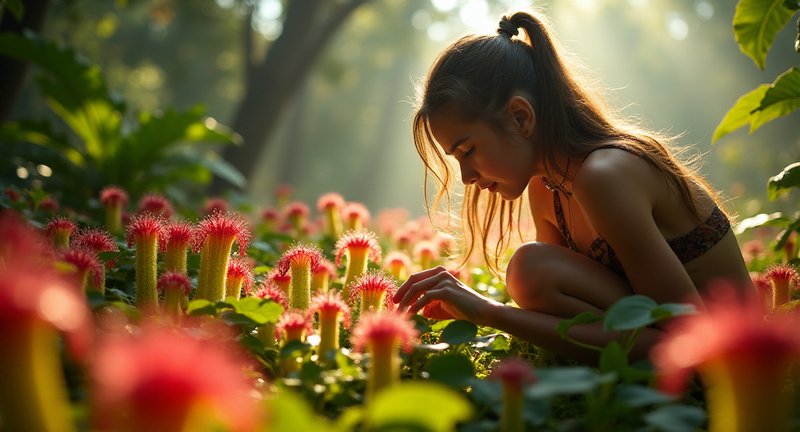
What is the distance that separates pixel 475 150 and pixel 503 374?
1.43m

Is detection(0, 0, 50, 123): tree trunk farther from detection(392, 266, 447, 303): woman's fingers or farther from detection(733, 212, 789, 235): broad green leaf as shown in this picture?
detection(733, 212, 789, 235): broad green leaf

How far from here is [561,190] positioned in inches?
105

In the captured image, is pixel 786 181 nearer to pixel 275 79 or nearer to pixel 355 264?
pixel 355 264

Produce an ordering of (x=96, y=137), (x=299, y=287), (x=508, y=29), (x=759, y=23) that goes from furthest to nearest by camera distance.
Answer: (x=96, y=137) → (x=508, y=29) → (x=759, y=23) → (x=299, y=287)

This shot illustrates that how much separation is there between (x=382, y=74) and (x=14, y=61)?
37.4 metres

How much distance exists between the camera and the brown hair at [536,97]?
2.46 m

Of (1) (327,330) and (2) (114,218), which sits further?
(2) (114,218)

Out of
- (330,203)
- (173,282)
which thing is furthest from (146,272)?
(330,203)

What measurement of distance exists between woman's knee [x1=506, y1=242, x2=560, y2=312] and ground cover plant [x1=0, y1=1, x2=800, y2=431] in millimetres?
170

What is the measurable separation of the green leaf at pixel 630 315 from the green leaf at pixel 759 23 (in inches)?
57.0

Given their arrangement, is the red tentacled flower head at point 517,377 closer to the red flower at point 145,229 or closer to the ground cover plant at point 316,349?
the ground cover plant at point 316,349

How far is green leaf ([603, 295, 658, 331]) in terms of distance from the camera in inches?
51.3

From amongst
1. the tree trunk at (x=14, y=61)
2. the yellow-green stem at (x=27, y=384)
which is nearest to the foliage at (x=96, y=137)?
the tree trunk at (x=14, y=61)

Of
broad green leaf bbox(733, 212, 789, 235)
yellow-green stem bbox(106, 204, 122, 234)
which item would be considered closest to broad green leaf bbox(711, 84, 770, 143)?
broad green leaf bbox(733, 212, 789, 235)
